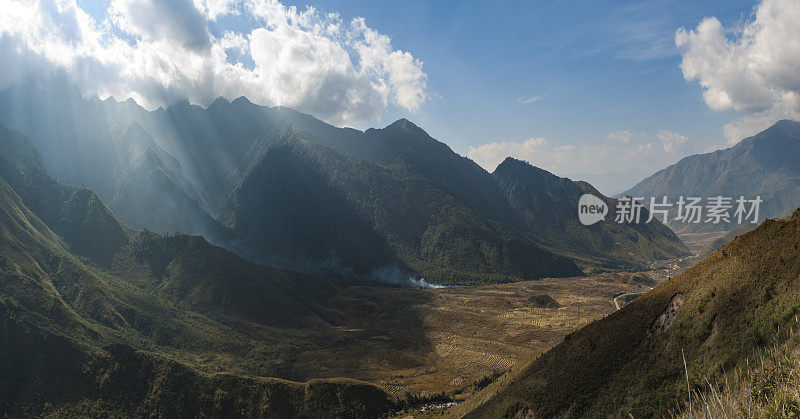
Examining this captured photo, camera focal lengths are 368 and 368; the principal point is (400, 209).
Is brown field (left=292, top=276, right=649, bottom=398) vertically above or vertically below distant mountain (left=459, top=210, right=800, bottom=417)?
below

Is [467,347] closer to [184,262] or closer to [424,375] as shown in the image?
[424,375]

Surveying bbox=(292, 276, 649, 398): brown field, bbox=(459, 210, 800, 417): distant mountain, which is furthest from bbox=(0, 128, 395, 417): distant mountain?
bbox=(459, 210, 800, 417): distant mountain

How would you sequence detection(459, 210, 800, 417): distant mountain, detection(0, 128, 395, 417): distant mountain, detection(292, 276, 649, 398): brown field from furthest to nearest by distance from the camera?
detection(292, 276, 649, 398): brown field < detection(0, 128, 395, 417): distant mountain < detection(459, 210, 800, 417): distant mountain

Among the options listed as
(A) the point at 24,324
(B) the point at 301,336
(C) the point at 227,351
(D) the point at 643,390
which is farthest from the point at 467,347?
(A) the point at 24,324

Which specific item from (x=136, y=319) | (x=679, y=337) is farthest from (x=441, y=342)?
(x=679, y=337)

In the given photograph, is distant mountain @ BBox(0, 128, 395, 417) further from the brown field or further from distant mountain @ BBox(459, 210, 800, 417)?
distant mountain @ BBox(459, 210, 800, 417)

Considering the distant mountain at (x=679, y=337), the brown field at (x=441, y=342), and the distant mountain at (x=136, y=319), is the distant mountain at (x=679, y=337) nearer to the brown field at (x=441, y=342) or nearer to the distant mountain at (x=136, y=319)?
the distant mountain at (x=136, y=319)

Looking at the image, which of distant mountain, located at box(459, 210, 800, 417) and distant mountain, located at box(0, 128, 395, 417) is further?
distant mountain, located at box(0, 128, 395, 417)
